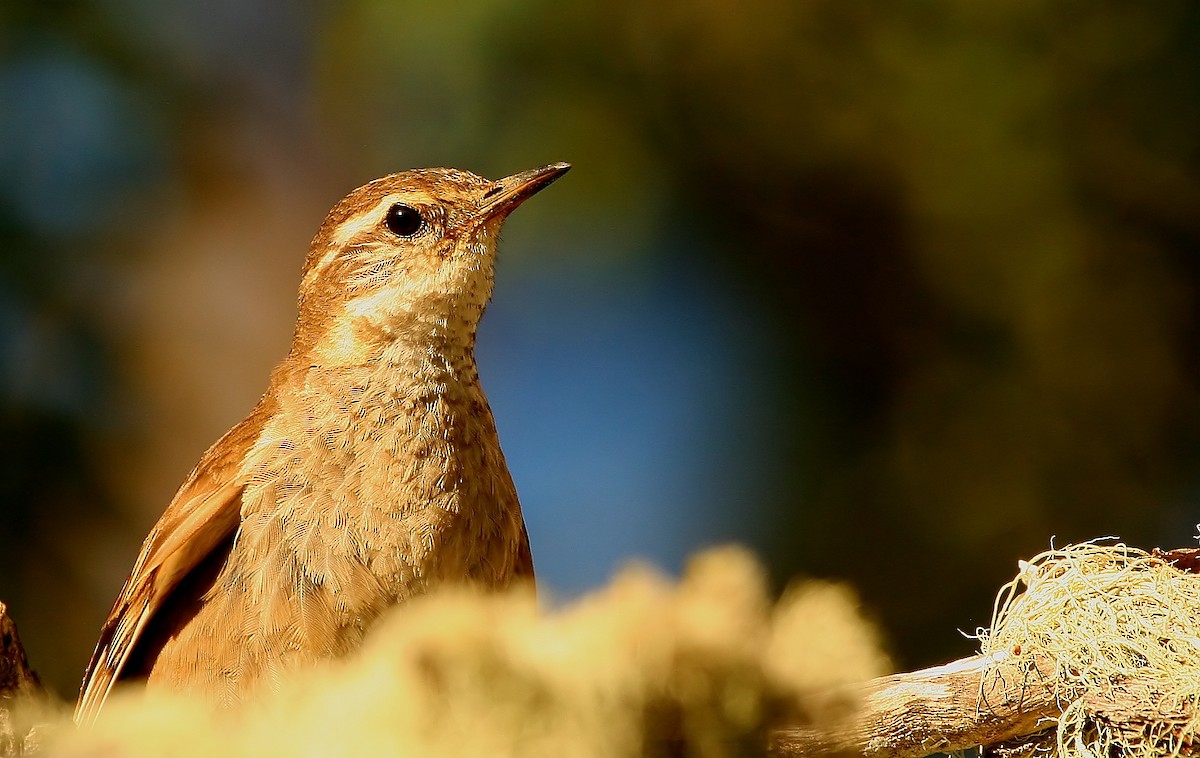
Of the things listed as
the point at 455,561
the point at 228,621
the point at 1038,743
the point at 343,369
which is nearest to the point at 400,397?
the point at 343,369

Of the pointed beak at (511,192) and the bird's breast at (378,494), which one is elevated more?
the pointed beak at (511,192)

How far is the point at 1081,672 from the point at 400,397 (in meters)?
1.21

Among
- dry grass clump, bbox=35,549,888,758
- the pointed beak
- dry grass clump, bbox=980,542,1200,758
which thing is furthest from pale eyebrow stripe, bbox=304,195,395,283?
dry grass clump, bbox=980,542,1200,758

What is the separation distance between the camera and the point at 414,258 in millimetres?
2316

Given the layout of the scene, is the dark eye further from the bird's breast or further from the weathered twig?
the weathered twig

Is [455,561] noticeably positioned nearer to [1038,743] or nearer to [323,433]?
[323,433]

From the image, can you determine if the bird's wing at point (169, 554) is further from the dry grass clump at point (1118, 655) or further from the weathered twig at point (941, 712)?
the dry grass clump at point (1118, 655)

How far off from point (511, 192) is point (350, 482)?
676 mm

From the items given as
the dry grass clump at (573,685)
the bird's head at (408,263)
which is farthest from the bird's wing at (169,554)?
the dry grass clump at (573,685)

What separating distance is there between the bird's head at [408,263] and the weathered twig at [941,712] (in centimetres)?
113

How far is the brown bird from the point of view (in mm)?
1929

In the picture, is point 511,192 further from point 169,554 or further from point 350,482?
point 169,554

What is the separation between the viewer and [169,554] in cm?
205

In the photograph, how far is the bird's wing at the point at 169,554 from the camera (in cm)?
206
